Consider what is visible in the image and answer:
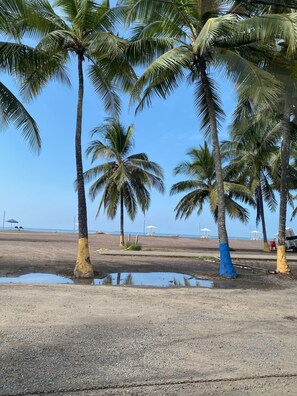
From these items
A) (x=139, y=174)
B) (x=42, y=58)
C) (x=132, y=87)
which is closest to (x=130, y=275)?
(x=132, y=87)

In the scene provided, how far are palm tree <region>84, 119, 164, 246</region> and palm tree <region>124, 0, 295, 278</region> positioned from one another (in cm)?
1370

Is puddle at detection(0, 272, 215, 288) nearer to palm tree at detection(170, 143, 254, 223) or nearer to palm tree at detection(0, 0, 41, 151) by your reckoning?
palm tree at detection(0, 0, 41, 151)

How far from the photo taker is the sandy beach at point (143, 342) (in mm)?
3961

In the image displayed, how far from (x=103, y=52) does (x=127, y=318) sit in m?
9.02

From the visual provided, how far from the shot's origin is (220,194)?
13.4 metres

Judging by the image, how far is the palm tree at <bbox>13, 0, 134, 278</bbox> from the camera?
12.0m

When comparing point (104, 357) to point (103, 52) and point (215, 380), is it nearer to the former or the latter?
point (215, 380)

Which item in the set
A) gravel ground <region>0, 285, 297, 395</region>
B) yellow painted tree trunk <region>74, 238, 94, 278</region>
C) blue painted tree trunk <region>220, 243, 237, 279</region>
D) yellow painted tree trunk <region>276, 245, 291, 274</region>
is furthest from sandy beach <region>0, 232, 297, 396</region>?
yellow painted tree trunk <region>276, 245, 291, 274</region>

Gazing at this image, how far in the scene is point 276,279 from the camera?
13.5 m

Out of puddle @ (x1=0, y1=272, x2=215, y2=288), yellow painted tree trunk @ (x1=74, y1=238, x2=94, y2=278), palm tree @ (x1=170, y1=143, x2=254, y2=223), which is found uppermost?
palm tree @ (x1=170, y1=143, x2=254, y2=223)

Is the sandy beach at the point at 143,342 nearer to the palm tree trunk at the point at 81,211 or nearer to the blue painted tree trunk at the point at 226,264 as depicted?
the palm tree trunk at the point at 81,211

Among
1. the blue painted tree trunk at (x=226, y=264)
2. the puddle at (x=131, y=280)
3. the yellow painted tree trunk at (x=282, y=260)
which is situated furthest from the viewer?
the yellow painted tree trunk at (x=282, y=260)

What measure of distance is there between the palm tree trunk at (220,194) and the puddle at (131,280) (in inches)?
42.9

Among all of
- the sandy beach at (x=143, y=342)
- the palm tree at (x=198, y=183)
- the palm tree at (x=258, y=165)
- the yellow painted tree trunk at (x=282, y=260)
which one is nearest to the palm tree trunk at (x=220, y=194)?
the yellow painted tree trunk at (x=282, y=260)
